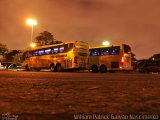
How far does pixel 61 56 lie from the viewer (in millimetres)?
28391

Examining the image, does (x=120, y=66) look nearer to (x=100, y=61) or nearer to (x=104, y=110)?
(x=100, y=61)

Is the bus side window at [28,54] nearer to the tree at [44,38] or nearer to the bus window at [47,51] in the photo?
the bus window at [47,51]

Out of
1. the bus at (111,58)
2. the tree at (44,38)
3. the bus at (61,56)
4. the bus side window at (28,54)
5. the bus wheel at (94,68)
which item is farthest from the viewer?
the tree at (44,38)

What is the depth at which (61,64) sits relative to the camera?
28500 millimetres

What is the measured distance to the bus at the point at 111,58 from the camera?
2698cm

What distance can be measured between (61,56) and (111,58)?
5.30 metres

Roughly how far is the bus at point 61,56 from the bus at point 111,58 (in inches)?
36.0

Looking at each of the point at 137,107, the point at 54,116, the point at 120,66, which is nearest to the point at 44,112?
the point at 54,116

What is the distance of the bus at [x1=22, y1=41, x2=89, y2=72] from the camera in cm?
2748

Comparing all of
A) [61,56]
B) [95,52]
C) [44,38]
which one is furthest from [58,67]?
[44,38]

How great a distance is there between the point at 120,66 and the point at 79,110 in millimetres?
24505

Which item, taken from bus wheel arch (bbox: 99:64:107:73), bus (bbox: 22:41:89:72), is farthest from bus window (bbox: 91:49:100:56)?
bus wheel arch (bbox: 99:64:107:73)

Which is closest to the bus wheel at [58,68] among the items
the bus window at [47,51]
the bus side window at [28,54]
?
the bus window at [47,51]

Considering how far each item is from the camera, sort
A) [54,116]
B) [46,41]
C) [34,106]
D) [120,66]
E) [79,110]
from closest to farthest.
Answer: [54,116], [79,110], [34,106], [120,66], [46,41]
